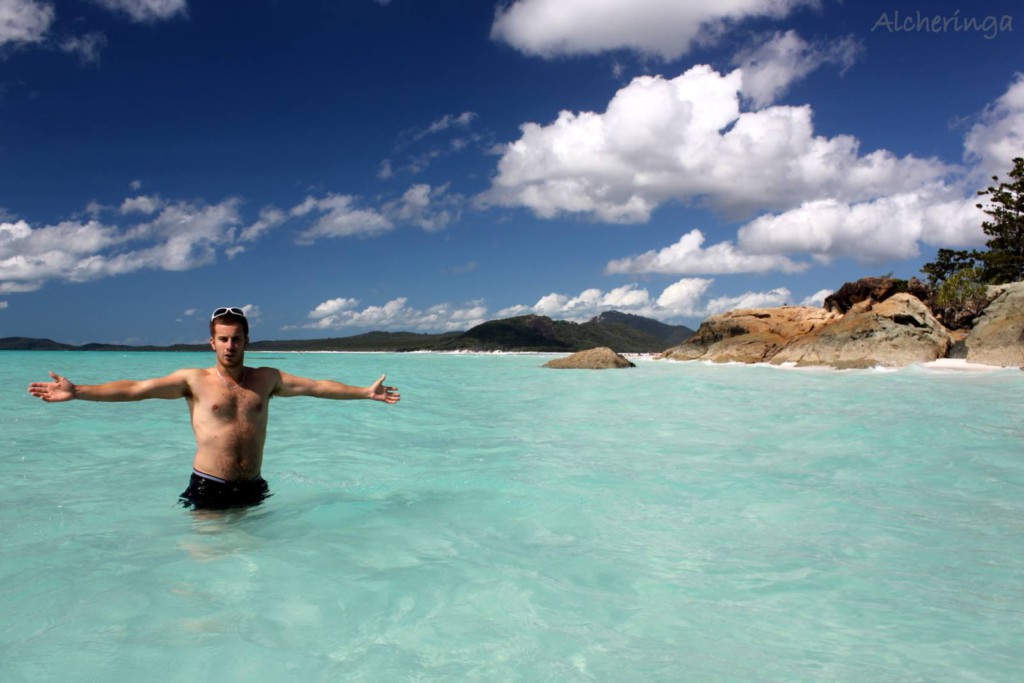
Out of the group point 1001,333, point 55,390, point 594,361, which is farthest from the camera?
point 594,361

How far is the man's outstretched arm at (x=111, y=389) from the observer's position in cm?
405

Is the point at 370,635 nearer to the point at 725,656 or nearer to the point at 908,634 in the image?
the point at 725,656

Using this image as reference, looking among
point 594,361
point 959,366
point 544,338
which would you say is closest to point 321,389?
point 959,366

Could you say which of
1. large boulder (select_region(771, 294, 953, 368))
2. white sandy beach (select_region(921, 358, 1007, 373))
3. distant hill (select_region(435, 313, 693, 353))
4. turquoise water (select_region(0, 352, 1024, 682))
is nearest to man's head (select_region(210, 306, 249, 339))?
turquoise water (select_region(0, 352, 1024, 682))

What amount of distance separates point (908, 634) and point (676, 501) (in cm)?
279

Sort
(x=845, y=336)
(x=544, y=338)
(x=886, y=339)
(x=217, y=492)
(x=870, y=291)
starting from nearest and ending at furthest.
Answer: (x=217, y=492)
(x=886, y=339)
(x=845, y=336)
(x=870, y=291)
(x=544, y=338)

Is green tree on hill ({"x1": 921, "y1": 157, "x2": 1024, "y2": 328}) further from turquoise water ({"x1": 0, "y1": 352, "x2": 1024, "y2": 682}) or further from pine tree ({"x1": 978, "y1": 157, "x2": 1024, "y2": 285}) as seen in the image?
turquoise water ({"x1": 0, "y1": 352, "x2": 1024, "y2": 682})

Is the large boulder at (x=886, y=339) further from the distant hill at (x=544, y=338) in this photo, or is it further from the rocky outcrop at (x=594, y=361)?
the distant hill at (x=544, y=338)

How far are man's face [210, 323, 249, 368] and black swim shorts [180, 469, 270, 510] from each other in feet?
3.42

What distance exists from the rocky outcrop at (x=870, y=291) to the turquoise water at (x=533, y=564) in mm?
28950

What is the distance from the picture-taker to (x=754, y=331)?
40.9m

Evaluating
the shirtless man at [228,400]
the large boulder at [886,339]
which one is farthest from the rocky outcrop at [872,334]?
the shirtless man at [228,400]

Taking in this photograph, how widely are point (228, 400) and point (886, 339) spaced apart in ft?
100

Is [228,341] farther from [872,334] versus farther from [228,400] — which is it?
[872,334]
